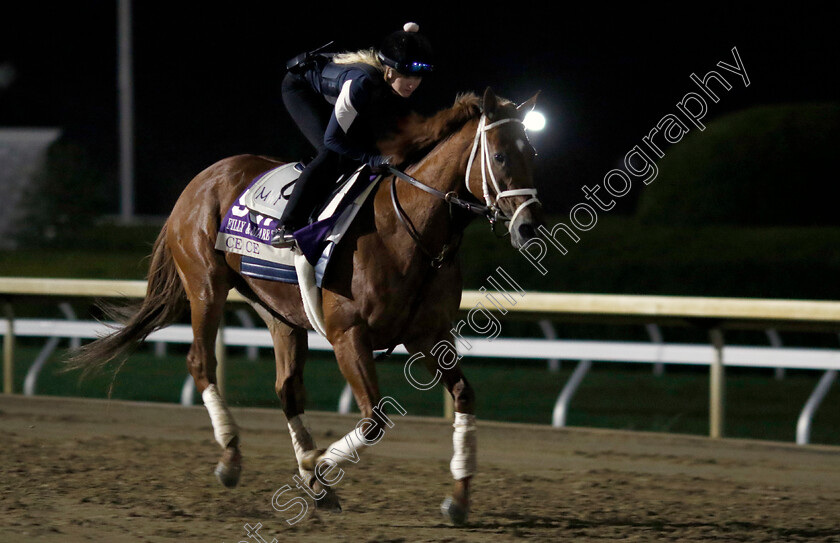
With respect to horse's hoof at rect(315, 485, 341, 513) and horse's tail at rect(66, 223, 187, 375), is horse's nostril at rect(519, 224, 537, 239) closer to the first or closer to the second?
horse's hoof at rect(315, 485, 341, 513)

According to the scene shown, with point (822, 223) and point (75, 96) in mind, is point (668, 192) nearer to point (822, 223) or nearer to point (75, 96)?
point (822, 223)

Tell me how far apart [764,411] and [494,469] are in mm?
3444

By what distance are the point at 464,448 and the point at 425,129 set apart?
1.22 metres

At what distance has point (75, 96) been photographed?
65.6 ft

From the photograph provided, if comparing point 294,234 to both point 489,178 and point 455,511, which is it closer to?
point 489,178

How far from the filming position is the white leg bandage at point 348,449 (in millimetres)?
4250

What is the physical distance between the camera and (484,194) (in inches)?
163

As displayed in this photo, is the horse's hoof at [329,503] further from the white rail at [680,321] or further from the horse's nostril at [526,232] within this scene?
the white rail at [680,321]

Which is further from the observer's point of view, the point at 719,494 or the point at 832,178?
the point at 832,178

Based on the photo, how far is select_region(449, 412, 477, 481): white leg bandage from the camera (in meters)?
4.32

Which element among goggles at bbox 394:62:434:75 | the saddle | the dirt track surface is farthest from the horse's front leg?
goggles at bbox 394:62:434:75

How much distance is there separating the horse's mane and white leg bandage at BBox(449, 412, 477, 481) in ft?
3.35

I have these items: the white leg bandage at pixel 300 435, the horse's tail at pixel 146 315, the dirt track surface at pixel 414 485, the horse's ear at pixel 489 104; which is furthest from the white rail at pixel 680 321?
the horse's ear at pixel 489 104

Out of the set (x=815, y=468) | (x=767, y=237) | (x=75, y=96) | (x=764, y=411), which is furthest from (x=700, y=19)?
(x=75, y=96)
